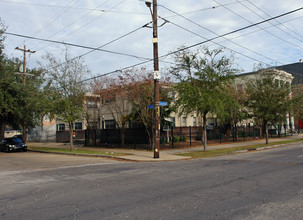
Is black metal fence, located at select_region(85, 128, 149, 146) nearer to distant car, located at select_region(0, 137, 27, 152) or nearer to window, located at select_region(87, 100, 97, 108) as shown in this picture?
window, located at select_region(87, 100, 97, 108)

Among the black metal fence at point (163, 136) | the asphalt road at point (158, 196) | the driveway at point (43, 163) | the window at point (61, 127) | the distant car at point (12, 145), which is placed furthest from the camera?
the window at point (61, 127)

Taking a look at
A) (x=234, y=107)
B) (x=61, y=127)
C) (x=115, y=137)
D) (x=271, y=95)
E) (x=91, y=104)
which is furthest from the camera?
(x=61, y=127)

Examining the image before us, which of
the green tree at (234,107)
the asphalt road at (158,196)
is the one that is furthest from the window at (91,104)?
the asphalt road at (158,196)

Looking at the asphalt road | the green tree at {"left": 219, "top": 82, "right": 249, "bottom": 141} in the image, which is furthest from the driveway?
the green tree at {"left": 219, "top": 82, "right": 249, "bottom": 141}

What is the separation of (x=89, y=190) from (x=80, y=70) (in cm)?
1668

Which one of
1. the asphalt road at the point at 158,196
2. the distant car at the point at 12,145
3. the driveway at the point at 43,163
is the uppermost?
the distant car at the point at 12,145

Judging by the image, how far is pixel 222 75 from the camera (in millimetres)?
18141

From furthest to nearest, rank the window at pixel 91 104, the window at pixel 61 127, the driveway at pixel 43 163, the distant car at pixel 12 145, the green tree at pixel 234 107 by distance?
the window at pixel 61 127 → the window at pixel 91 104 → the distant car at pixel 12 145 → the green tree at pixel 234 107 → the driveway at pixel 43 163

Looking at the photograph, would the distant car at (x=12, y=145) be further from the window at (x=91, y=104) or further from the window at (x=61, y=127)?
the window at (x=61, y=127)

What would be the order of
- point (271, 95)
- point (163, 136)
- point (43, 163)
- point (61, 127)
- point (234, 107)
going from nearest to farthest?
point (43, 163)
point (234, 107)
point (271, 95)
point (163, 136)
point (61, 127)

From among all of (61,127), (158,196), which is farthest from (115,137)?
(158,196)

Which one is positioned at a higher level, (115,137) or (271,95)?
(271,95)

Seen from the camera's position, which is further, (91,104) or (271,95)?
(91,104)

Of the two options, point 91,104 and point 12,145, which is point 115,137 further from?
point 12,145
